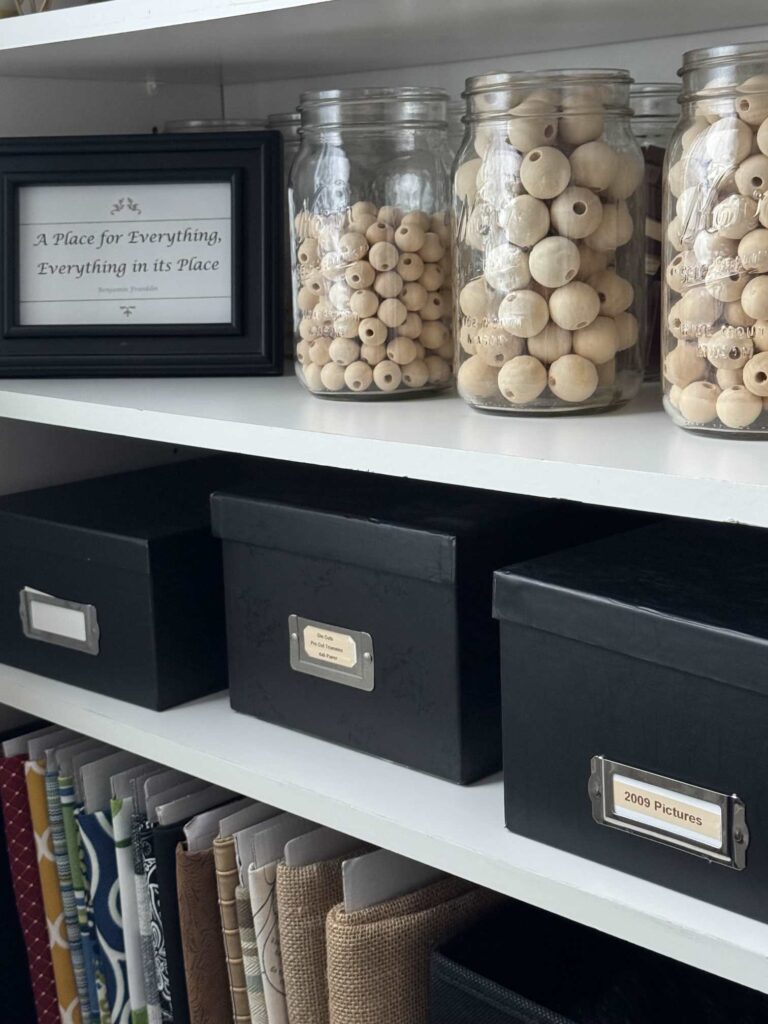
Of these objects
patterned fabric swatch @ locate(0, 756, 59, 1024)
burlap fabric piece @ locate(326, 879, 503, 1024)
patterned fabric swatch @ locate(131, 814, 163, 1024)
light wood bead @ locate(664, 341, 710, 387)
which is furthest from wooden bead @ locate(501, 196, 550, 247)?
patterned fabric swatch @ locate(0, 756, 59, 1024)

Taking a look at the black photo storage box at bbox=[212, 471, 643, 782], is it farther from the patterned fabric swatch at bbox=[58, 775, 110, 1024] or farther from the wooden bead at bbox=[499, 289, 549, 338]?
the patterned fabric swatch at bbox=[58, 775, 110, 1024]

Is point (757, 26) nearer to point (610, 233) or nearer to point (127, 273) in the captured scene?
point (610, 233)

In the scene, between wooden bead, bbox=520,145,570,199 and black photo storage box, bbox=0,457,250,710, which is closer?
wooden bead, bbox=520,145,570,199

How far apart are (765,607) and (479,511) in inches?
9.4

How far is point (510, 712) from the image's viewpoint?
0.79 meters

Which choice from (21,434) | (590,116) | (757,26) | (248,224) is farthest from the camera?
(21,434)

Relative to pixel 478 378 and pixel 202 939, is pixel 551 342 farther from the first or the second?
pixel 202 939

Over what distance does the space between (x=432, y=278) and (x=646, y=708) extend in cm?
36

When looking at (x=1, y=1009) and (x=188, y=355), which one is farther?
(x=1, y=1009)

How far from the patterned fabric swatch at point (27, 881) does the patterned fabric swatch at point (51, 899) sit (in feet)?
0.04

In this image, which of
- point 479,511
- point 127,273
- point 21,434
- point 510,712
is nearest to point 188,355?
point 127,273

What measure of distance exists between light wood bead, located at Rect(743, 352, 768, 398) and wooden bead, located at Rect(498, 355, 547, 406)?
0.15 m

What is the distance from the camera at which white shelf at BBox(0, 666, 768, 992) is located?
69 cm

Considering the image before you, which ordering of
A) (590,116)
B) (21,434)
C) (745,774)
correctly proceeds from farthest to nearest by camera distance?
(21,434), (590,116), (745,774)
